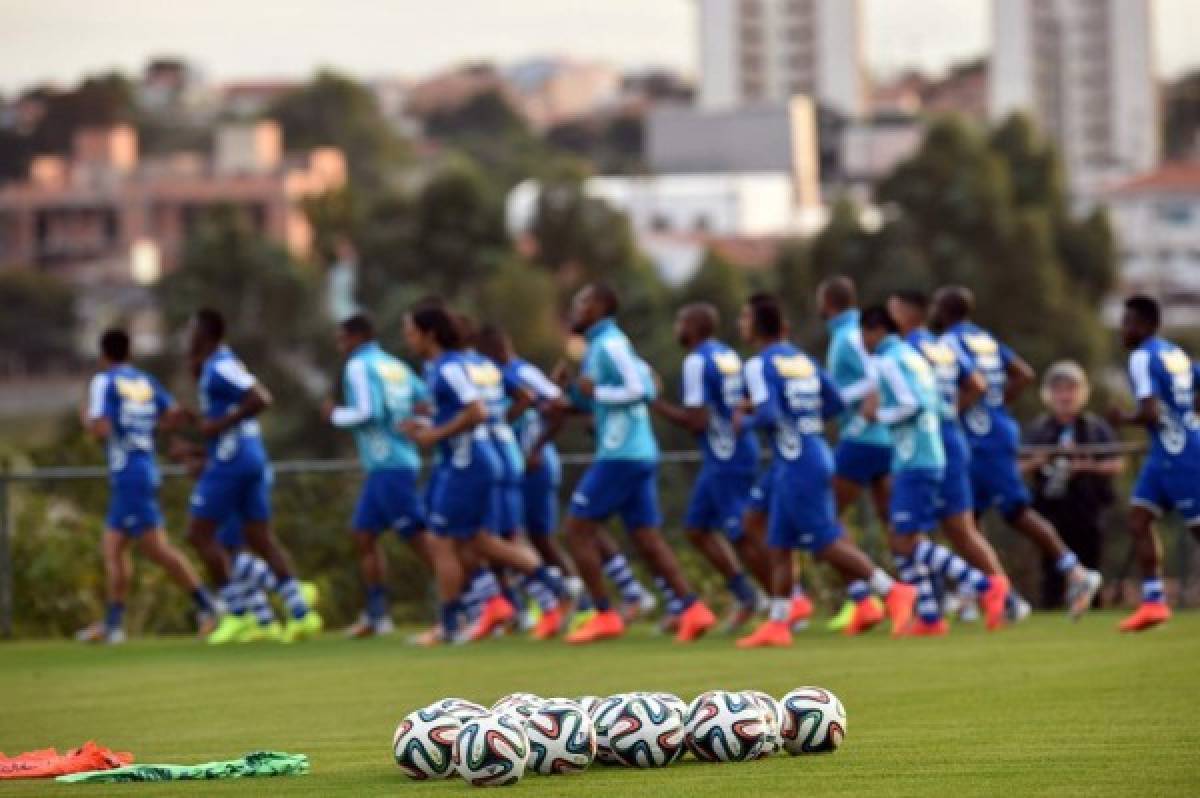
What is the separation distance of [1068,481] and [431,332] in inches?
229

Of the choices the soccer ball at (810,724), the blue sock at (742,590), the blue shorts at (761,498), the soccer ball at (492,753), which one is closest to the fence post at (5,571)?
the blue sock at (742,590)

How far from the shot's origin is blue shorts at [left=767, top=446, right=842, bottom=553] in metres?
20.4

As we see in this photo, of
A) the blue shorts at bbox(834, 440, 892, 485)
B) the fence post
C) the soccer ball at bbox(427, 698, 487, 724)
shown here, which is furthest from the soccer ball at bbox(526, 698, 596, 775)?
the fence post

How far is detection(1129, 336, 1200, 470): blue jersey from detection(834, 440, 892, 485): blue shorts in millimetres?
2395

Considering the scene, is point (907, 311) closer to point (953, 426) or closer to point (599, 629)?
point (953, 426)

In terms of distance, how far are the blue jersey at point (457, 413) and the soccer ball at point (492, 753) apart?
8.31 metres

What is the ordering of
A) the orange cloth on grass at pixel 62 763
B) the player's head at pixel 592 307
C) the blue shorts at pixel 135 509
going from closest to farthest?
the orange cloth on grass at pixel 62 763
the player's head at pixel 592 307
the blue shorts at pixel 135 509

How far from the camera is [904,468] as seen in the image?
68.3 ft

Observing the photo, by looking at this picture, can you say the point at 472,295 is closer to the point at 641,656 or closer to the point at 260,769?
the point at 641,656

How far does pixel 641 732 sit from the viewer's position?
515 inches

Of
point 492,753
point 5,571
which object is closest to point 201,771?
point 492,753

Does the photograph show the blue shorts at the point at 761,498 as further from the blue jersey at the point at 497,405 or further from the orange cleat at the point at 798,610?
the blue jersey at the point at 497,405

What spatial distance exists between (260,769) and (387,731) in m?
2.08

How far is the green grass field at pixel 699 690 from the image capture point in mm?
12680
